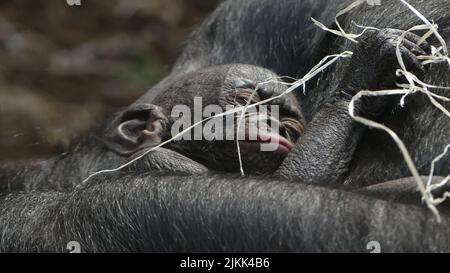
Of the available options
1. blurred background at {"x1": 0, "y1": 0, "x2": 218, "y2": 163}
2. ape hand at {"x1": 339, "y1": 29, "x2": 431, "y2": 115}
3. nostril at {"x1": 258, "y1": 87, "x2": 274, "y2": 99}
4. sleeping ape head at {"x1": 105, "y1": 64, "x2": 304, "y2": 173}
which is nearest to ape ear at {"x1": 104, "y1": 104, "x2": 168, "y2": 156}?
sleeping ape head at {"x1": 105, "y1": 64, "x2": 304, "y2": 173}

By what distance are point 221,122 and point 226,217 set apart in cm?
49

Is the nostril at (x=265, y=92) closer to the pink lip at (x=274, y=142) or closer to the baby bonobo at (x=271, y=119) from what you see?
the baby bonobo at (x=271, y=119)

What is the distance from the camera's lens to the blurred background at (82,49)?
5684 millimetres

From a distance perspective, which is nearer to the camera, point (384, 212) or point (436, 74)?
point (384, 212)

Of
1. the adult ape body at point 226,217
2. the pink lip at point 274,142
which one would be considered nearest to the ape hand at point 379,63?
the pink lip at point 274,142

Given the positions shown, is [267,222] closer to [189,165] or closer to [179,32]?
[189,165]

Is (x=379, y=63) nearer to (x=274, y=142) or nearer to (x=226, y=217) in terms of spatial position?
(x=274, y=142)

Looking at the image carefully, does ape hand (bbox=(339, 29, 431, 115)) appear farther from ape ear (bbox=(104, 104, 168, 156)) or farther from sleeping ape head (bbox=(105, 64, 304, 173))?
ape ear (bbox=(104, 104, 168, 156))

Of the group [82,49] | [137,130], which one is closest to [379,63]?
[137,130]

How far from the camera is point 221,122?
2.50m

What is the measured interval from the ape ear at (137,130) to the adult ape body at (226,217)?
0.32m
